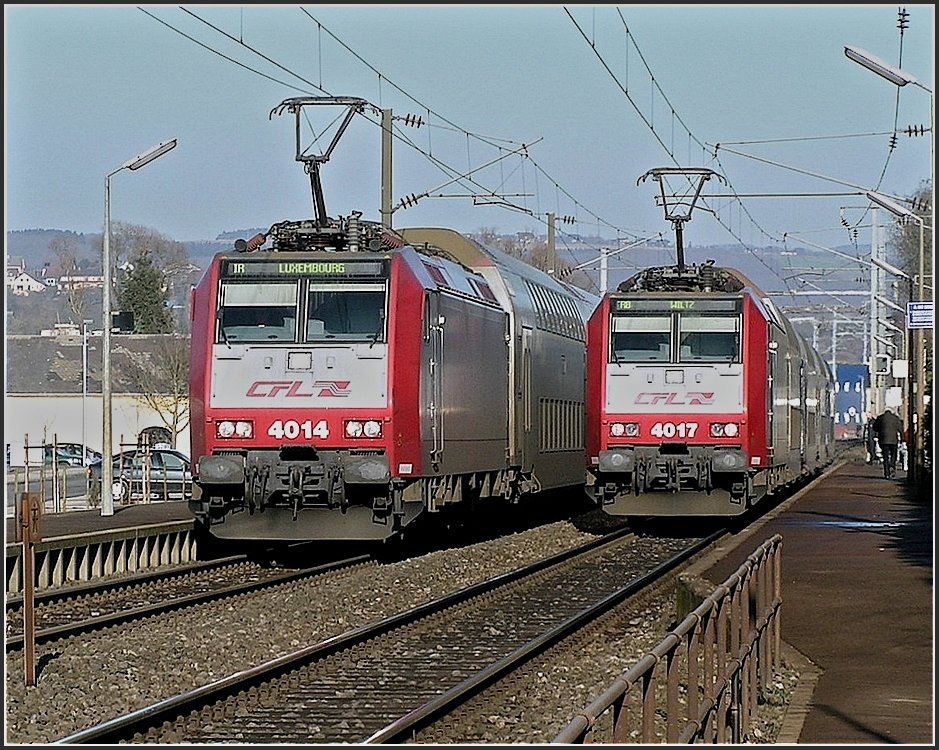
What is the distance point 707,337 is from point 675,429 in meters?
1.35

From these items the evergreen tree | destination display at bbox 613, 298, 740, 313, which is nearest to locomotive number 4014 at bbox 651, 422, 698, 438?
destination display at bbox 613, 298, 740, 313

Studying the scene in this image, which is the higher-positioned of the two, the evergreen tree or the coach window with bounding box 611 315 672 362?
the evergreen tree

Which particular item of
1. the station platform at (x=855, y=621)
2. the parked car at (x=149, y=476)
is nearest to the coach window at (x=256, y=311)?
the station platform at (x=855, y=621)

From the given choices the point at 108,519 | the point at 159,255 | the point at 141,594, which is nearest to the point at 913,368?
the point at 108,519

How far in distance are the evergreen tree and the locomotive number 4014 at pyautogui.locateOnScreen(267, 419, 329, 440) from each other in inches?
2817

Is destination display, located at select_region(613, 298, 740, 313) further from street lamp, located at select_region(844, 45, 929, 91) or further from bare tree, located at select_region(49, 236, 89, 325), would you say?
bare tree, located at select_region(49, 236, 89, 325)

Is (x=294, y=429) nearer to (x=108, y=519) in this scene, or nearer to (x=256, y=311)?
(x=256, y=311)

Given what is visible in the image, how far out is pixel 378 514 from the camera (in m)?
20.5

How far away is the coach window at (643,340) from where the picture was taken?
2553 cm

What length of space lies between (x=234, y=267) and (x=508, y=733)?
33.0ft

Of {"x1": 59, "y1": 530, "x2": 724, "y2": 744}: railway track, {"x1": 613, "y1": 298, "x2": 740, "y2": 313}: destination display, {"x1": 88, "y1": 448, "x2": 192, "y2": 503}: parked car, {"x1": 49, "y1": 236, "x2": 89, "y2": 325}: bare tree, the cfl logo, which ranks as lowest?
{"x1": 59, "y1": 530, "x2": 724, "y2": 744}: railway track

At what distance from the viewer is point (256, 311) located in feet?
67.4

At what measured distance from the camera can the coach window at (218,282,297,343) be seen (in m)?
20.5

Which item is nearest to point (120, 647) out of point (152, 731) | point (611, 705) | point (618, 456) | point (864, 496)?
point (152, 731)
